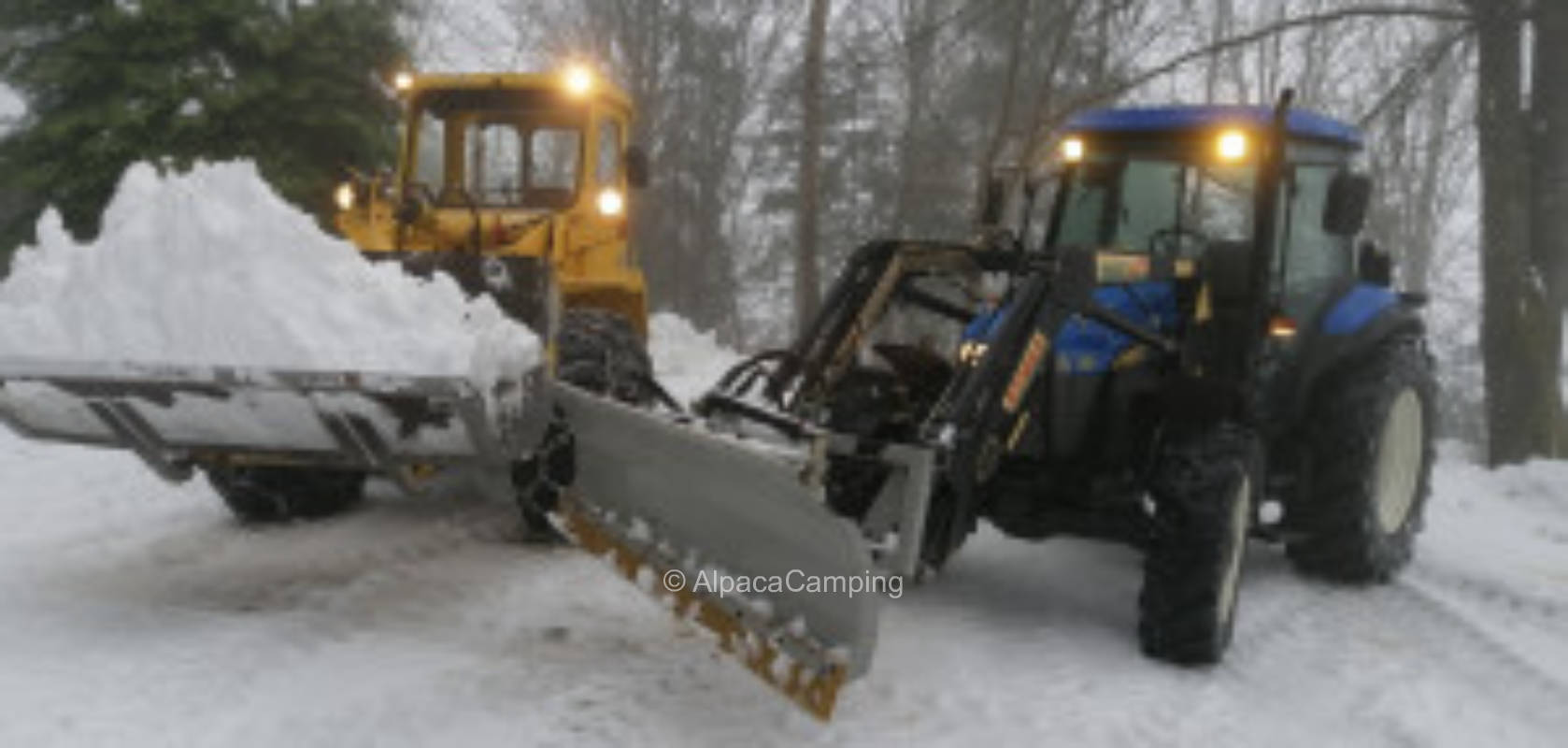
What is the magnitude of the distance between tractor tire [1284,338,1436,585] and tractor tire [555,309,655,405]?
288cm

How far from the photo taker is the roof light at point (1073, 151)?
232 inches

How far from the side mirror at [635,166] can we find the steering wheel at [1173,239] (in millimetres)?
2788

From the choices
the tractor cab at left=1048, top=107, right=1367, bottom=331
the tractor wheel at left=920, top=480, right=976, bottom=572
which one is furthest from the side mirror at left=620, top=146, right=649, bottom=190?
the tractor wheel at left=920, top=480, right=976, bottom=572

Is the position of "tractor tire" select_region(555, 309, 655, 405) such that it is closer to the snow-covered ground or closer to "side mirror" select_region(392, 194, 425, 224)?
the snow-covered ground

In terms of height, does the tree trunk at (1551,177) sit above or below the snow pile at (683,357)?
above

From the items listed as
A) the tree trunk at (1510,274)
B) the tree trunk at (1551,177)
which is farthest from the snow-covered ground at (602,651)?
the tree trunk at (1551,177)

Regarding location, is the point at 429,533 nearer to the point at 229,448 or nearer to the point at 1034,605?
the point at 229,448

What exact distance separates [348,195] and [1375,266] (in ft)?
16.8

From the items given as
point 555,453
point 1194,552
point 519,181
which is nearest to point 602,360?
point 555,453

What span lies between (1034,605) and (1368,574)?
5.07ft

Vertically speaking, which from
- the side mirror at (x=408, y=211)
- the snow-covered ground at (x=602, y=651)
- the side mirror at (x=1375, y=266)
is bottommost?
the snow-covered ground at (x=602, y=651)

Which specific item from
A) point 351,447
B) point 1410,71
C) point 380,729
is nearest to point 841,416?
point 351,447

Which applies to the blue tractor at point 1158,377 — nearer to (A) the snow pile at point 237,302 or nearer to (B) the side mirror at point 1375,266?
(B) the side mirror at point 1375,266

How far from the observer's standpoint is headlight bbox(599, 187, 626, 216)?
6934 millimetres
